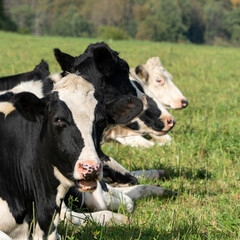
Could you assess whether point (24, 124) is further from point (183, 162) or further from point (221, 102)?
point (221, 102)

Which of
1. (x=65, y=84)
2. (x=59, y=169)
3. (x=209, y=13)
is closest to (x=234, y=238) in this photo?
(x=59, y=169)

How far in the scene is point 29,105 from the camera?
3.80 m

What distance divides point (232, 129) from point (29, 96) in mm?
6089

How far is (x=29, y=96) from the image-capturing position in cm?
372

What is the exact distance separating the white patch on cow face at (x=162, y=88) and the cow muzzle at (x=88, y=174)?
648 centimetres

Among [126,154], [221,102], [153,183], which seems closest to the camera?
[153,183]

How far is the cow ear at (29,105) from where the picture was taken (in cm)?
372

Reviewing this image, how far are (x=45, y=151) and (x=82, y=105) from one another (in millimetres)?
518

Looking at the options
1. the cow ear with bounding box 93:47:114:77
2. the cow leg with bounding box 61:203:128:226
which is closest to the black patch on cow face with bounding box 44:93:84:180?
the cow leg with bounding box 61:203:128:226

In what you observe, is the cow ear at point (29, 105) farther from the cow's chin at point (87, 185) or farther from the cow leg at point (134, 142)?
the cow leg at point (134, 142)

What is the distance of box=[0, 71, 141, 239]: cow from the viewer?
11.9 ft

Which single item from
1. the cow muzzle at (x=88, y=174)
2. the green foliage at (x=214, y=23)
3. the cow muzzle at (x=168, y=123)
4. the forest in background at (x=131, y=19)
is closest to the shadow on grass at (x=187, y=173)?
the cow muzzle at (x=168, y=123)

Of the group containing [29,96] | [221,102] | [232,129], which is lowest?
[221,102]

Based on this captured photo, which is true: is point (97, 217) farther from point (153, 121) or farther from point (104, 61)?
point (153, 121)
